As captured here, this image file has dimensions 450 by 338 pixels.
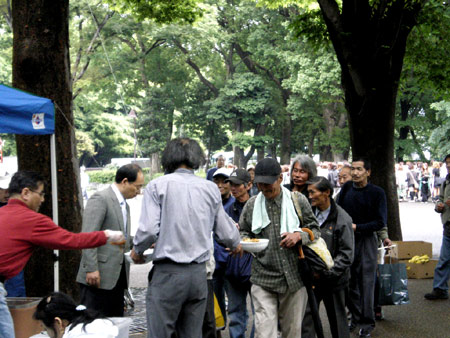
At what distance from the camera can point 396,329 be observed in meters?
7.89

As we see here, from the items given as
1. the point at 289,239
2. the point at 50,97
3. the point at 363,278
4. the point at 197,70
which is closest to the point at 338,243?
the point at 289,239

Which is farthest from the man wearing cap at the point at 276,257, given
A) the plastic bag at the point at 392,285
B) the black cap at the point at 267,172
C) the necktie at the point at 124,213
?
the plastic bag at the point at 392,285

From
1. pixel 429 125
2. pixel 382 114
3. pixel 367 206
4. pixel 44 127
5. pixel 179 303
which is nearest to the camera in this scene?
pixel 179 303

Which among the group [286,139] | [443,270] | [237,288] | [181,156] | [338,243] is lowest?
[443,270]

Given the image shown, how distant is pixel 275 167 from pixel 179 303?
4.80 feet

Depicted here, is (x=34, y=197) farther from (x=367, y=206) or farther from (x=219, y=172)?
(x=367, y=206)

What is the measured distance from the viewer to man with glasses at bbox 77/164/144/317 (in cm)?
580

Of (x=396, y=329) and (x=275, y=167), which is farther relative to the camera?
(x=396, y=329)

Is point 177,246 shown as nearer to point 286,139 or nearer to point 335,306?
point 335,306

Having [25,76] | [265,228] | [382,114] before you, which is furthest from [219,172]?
[382,114]

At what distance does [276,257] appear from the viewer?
5.38 m

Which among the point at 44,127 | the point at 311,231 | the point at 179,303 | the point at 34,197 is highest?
the point at 44,127

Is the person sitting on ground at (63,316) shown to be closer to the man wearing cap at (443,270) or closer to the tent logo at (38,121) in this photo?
the tent logo at (38,121)

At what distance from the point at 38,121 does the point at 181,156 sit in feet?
8.01
